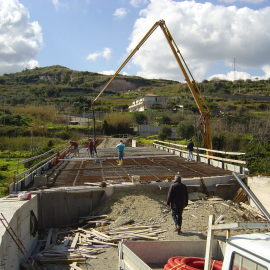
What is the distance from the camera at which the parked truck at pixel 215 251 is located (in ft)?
12.6

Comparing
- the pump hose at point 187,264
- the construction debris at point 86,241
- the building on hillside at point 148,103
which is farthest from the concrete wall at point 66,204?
the building on hillside at point 148,103

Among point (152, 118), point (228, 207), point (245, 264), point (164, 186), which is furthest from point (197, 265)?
point (152, 118)

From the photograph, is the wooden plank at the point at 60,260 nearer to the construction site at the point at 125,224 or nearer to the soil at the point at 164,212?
the construction site at the point at 125,224

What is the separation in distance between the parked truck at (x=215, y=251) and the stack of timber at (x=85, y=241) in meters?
2.57

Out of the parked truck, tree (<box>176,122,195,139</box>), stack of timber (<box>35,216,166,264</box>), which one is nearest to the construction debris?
stack of timber (<box>35,216,166,264</box>)

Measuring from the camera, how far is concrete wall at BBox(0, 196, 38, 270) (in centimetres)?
750

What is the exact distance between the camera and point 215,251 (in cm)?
632

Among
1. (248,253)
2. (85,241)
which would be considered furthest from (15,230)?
(248,253)

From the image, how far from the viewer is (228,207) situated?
12508mm

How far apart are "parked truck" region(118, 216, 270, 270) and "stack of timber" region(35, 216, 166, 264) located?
2.57 meters

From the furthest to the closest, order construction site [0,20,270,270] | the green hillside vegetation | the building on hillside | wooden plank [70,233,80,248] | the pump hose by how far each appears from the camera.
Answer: the building on hillside → the green hillside vegetation → wooden plank [70,233,80,248] → construction site [0,20,270,270] → the pump hose

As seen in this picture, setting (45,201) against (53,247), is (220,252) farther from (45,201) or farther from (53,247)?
(45,201)

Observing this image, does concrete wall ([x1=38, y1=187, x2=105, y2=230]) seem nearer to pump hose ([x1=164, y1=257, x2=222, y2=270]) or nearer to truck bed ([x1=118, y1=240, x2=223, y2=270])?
truck bed ([x1=118, y1=240, x2=223, y2=270])

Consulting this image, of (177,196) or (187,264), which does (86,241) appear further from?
(187,264)
